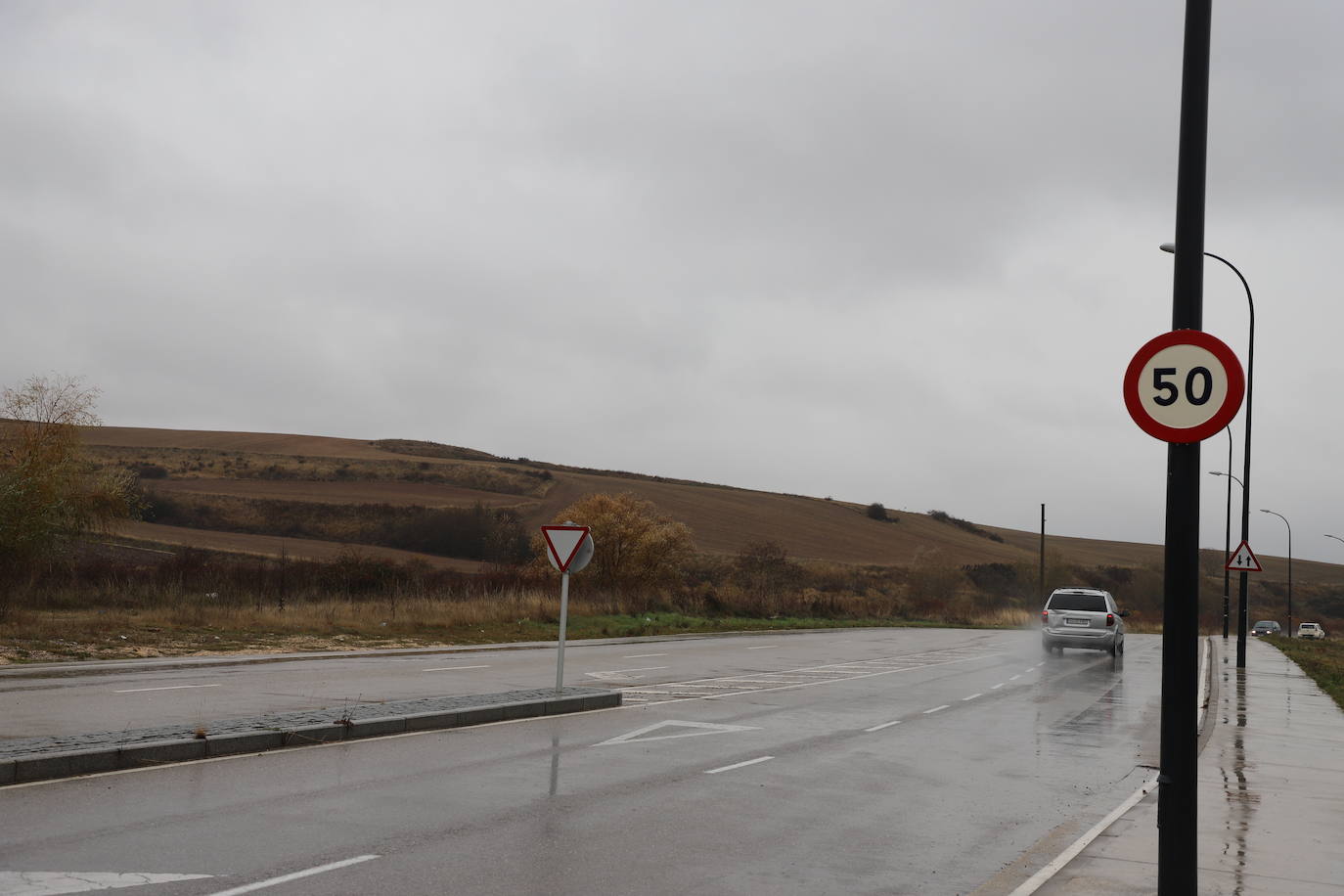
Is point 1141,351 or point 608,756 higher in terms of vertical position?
point 1141,351

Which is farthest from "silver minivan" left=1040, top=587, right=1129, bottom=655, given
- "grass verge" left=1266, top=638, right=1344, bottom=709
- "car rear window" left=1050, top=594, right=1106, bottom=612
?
"grass verge" left=1266, top=638, right=1344, bottom=709

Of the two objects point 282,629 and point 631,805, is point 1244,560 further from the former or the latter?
point 631,805

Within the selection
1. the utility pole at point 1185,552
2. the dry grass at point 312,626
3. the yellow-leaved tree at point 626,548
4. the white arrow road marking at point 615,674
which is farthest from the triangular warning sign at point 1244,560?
the yellow-leaved tree at point 626,548

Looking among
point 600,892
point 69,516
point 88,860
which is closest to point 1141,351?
point 600,892

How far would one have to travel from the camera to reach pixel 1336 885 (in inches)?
292

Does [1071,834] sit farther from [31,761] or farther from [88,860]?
[31,761]

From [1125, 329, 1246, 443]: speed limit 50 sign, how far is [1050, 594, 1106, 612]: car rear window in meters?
28.3

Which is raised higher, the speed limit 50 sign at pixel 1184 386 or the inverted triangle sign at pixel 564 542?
the speed limit 50 sign at pixel 1184 386

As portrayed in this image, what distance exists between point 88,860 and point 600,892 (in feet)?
10.0

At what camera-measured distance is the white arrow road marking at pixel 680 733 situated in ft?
44.5

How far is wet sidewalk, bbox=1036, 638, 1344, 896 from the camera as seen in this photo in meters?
7.44

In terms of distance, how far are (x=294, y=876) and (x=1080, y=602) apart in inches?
1189

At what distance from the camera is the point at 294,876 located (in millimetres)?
6844

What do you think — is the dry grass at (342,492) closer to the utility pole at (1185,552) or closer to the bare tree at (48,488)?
the bare tree at (48,488)
